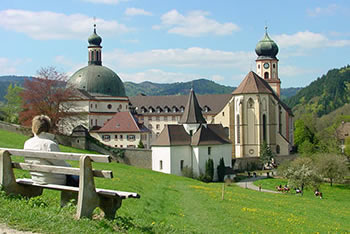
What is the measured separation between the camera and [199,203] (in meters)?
20.7

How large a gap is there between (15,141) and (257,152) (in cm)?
4144

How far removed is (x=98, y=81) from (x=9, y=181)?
76107mm

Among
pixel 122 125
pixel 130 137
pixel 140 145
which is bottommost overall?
pixel 140 145

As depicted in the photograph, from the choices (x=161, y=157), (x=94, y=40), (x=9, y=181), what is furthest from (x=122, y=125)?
(x=9, y=181)

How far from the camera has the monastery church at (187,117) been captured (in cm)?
5816

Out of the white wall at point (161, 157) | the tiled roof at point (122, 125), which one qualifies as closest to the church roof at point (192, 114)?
the white wall at point (161, 157)

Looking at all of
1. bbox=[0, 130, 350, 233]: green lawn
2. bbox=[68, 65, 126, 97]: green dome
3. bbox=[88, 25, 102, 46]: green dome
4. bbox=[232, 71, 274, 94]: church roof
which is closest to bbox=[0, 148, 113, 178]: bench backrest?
bbox=[0, 130, 350, 233]: green lawn

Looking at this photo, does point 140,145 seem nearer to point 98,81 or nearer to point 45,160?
point 98,81

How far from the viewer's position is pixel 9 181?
10180mm

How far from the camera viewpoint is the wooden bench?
8.72 metres

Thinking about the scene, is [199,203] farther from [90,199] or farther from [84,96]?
[84,96]

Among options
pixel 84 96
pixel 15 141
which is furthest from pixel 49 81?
pixel 84 96

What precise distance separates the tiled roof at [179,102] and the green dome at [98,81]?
15.1m

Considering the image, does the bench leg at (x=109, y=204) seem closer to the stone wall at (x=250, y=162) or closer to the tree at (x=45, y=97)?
the tree at (x=45, y=97)
